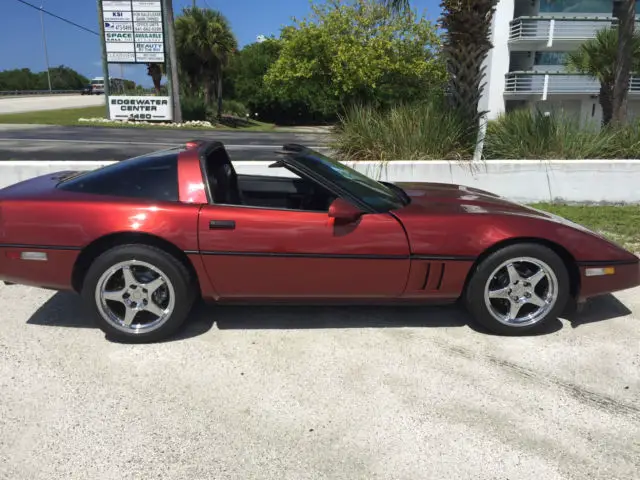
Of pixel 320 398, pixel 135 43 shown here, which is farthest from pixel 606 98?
pixel 135 43

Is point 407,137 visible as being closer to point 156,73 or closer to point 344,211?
point 344,211

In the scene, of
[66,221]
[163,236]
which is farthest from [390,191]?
[66,221]

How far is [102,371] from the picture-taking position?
299cm

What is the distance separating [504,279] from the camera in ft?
11.1

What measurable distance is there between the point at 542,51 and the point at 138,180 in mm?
36033

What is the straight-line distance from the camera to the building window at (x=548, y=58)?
32688 millimetres

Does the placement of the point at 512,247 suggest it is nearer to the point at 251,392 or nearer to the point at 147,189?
the point at 251,392

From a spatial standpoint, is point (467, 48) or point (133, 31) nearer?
point (467, 48)

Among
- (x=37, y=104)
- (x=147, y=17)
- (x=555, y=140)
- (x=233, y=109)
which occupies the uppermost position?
(x=147, y=17)

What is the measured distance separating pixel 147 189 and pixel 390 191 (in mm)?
1735

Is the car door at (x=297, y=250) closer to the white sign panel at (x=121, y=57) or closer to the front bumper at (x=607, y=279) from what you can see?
the front bumper at (x=607, y=279)

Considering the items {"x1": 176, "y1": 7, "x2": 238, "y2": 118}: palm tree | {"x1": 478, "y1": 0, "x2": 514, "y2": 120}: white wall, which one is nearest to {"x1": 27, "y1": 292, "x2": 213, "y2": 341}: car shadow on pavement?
{"x1": 176, "y1": 7, "x2": 238, "y2": 118}: palm tree

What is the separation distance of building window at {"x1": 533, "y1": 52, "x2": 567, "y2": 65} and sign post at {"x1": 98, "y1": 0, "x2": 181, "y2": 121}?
78.3ft

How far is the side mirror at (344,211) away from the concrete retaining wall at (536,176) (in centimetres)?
378
